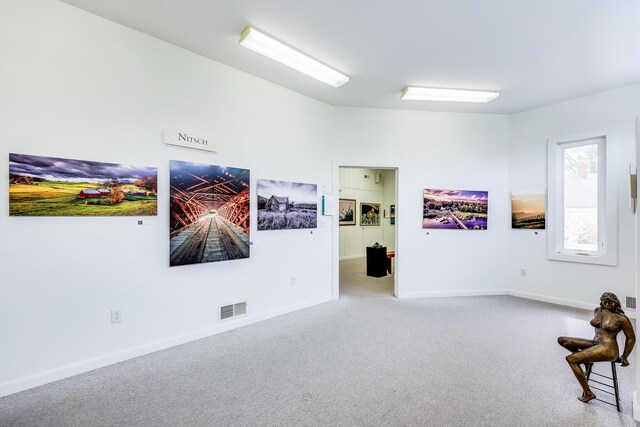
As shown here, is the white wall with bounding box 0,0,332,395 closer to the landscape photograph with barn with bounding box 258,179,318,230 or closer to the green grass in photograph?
the green grass in photograph

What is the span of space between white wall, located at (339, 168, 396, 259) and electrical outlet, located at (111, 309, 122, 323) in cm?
667

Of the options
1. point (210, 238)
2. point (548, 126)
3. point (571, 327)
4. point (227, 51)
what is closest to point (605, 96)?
point (548, 126)

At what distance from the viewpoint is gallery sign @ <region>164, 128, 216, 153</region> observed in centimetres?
302

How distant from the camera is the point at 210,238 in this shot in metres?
3.30

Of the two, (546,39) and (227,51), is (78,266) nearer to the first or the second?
(227,51)

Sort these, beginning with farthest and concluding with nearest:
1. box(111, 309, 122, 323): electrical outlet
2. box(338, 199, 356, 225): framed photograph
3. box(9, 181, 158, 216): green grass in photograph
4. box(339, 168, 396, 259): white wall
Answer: box(339, 168, 396, 259): white wall
box(338, 199, 356, 225): framed photograph
box(111, 309, 122, 323): electrical outlet
box(9, 181, 158, 216): green grass in photograph

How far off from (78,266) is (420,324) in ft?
12.4

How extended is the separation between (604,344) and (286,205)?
11.3ft

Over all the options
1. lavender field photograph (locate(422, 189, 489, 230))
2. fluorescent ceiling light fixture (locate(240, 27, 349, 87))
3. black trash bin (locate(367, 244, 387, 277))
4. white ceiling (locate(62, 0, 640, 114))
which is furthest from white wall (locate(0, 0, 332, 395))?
black trash bin (locate(367, 244, 387, 277))

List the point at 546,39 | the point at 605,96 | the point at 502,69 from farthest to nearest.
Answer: the point at 605,96 < the point at 502,69 < the point at 546,39

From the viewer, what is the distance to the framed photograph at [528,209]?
4.76 meters

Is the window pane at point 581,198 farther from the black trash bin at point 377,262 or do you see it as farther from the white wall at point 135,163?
the black trash bin at point 377,262

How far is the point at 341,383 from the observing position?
2.38 meters

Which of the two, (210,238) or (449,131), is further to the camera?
(449,131)
